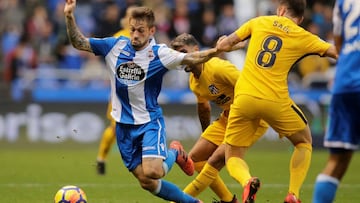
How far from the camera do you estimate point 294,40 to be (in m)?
9.37

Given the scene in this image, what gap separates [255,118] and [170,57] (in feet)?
3.78

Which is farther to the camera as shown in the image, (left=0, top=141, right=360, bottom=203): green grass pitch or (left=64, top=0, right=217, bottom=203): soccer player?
(left=0, top=141, right=360, bottom=203): green grass pitch

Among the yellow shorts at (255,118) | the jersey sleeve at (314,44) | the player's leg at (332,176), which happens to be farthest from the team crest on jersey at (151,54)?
the player's leg at (332,176)

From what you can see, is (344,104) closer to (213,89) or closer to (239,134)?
(239,134)

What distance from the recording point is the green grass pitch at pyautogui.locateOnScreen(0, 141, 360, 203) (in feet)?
37.7

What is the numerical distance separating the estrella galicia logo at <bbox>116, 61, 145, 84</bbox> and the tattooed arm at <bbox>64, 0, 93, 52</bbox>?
43 centimetres

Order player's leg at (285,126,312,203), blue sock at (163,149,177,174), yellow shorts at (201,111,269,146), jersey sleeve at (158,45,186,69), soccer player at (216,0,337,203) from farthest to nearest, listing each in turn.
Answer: yellow shorts at (201,111,269,146)
player's leg at (285,126,312,203)
soccer player at (216,0,337,203)
blue sock at (163,149,177,174)
jersey sleeve at (158,45,186,69)

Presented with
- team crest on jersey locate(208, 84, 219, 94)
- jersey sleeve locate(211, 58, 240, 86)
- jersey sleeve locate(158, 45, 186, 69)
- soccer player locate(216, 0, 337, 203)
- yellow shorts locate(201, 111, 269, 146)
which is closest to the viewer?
jersey sleeve locate(158, 45, 186, 69)

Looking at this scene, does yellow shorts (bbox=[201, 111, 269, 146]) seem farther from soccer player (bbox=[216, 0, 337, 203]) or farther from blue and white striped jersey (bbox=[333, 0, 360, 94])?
blue and white striped jersey (bbox=[333, 0, 360, 94])

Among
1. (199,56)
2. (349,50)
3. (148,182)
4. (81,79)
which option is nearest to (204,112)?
(199,56)

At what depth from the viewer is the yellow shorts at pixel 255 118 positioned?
9320 mm

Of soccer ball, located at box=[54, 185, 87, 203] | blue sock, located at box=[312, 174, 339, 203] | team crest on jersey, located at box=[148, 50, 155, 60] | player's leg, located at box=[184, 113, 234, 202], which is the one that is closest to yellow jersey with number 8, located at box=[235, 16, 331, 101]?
team crest on jersey, located at box=[148, 50, 155, 60]

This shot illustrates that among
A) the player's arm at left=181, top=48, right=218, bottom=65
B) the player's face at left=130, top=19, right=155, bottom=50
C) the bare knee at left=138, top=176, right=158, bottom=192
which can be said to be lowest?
the bare knee at left=138, top=176, right=158, bottom=192

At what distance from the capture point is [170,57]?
916 centimetres
